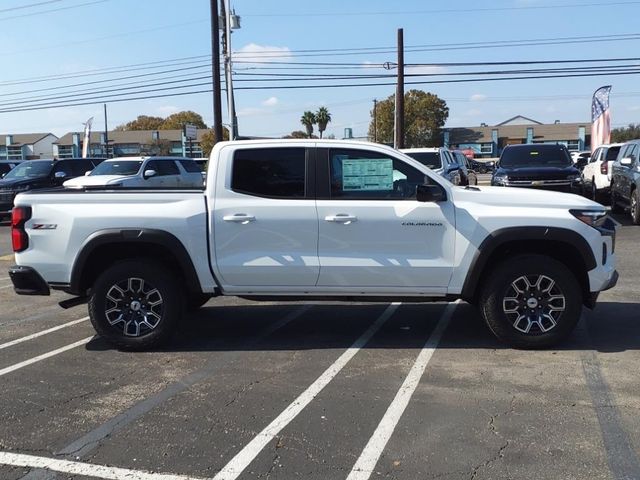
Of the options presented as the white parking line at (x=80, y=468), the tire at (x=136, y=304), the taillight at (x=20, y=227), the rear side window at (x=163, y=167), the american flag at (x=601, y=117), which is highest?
the american flag at (x=601, y=117)

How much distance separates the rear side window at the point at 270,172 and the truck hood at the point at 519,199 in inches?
57.5

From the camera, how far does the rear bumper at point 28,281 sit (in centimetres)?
582

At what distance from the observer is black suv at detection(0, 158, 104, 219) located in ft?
58.7

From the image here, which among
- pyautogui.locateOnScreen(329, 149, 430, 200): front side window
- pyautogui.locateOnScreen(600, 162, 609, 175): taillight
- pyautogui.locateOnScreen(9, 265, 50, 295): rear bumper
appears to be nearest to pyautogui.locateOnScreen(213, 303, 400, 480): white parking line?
pyautogui.locateOnScreen(329, 149, 430, 200): front side window

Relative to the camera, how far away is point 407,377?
5035 millimetres

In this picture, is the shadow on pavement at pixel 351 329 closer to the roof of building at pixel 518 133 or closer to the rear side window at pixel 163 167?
the rear side window at pixel 163 167

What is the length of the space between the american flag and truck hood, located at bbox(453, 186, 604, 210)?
25117 mm


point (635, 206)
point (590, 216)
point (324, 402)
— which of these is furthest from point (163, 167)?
point (324, 402)

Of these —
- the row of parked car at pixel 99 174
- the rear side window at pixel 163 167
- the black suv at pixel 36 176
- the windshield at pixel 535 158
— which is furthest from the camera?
the black suv at pixel 36 176

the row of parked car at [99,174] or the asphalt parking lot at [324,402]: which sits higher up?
the row of parked car at [99,174]

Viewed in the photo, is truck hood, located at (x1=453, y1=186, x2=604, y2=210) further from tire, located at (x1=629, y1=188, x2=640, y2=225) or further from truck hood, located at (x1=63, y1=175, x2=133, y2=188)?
truck hood, located at (x1=63, y1=175, x2=133, y2=188)

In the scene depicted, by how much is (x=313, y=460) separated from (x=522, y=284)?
9.20ft

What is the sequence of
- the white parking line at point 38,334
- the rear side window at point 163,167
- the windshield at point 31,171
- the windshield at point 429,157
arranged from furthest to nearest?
the windshield at point 31,171 → the rear side window at point 163,167 → the windshield at point 429,157 → the white parking line at point 38,334

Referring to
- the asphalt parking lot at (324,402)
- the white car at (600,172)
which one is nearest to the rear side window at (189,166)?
the white car at (600,172)
